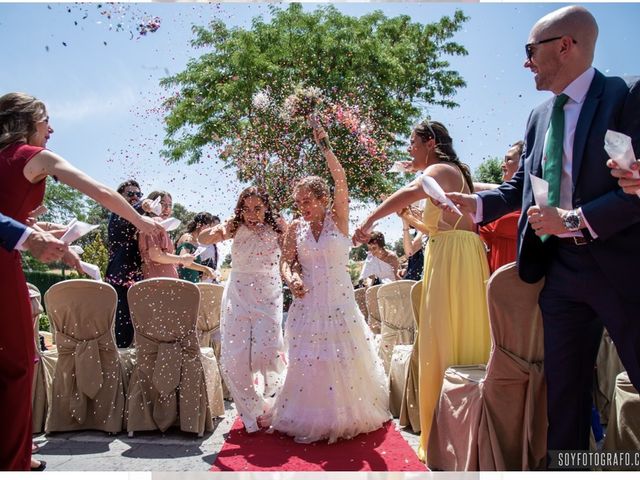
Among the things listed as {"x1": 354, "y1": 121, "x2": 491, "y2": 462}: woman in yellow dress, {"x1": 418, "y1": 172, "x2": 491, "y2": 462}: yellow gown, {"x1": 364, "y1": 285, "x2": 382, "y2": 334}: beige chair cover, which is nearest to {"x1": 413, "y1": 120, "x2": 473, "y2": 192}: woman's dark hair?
{"x1": 354, "y1": 121, "x2": 491, "y2": 462}: woman in yellow dress

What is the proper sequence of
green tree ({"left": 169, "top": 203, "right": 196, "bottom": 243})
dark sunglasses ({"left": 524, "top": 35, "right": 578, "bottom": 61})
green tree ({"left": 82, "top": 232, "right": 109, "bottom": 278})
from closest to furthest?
1. dark sunglasses ({"left": 524, "top": 35, "right": 578, "bottom": 61})
2. green tree ({"left": 169, "top": 203, "right": 196, "bottom": 243})
3. green tree ({"left": 82, "top": 232, "right": 109, "bottom": 278})

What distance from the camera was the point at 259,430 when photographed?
184 inches

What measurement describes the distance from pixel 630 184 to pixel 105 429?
417 cm

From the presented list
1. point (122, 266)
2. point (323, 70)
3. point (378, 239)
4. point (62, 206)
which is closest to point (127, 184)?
point (122, 266)

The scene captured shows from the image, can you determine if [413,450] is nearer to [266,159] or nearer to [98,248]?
[266,159]

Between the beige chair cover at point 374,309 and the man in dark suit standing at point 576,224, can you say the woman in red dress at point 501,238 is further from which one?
the beige chair cover at point 374,309

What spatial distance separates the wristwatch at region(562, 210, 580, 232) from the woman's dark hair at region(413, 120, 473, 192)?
56.3 inches

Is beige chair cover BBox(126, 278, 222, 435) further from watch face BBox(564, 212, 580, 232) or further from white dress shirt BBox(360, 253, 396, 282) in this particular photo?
white dress shirt BBox(360, 253, 396, 282)

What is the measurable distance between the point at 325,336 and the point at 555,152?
2487mm

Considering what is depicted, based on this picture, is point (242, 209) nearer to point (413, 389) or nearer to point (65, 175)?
point (413, 389)

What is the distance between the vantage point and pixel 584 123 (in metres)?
2.69

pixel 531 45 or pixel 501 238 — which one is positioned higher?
pixel 531 45

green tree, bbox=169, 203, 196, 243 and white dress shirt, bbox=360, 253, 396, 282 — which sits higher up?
green tree, bbox=169, 203, 196, 243

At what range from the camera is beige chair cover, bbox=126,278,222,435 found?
15.2 feet
